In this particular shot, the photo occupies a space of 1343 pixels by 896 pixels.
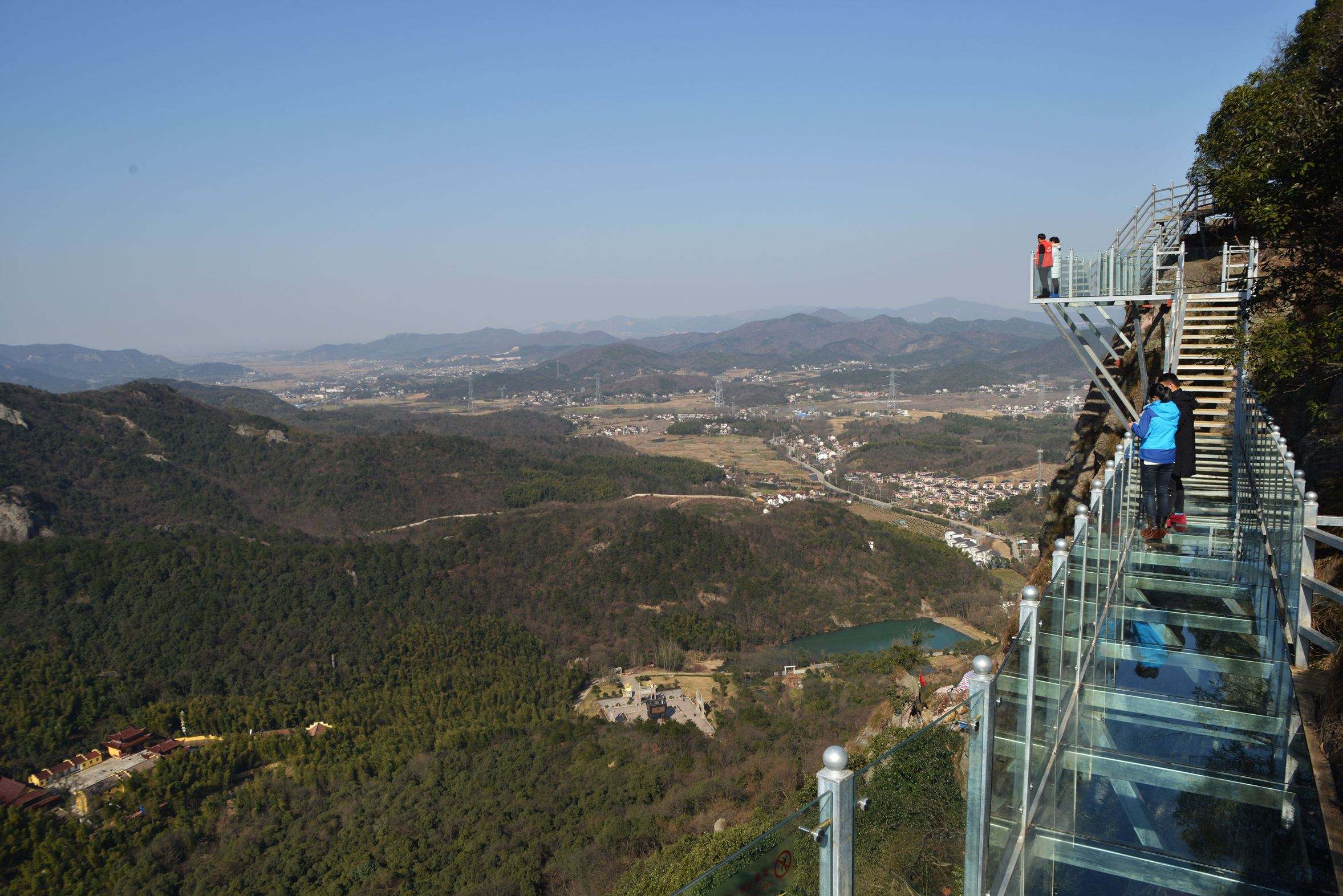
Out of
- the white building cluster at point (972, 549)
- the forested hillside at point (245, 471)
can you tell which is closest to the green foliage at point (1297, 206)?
the white building cluster at point (972, 549)

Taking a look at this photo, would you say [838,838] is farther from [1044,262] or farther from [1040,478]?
[1040,478]

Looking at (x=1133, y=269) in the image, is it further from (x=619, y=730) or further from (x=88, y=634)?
(x=88, y=634)

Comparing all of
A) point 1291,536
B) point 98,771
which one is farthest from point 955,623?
point 1291,536

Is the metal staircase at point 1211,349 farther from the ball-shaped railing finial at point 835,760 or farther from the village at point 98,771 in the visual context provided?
the village at point 98,771

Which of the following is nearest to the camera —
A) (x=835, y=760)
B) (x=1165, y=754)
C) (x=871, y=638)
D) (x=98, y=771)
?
(x=835, y=760)

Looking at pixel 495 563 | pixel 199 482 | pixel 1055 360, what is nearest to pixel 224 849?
pixel 495 563

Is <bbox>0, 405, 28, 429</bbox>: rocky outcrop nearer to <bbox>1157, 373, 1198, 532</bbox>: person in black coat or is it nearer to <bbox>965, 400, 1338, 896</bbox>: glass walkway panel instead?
<bbox>1157, 373, 1198, 532</bbox>: person in black coat
